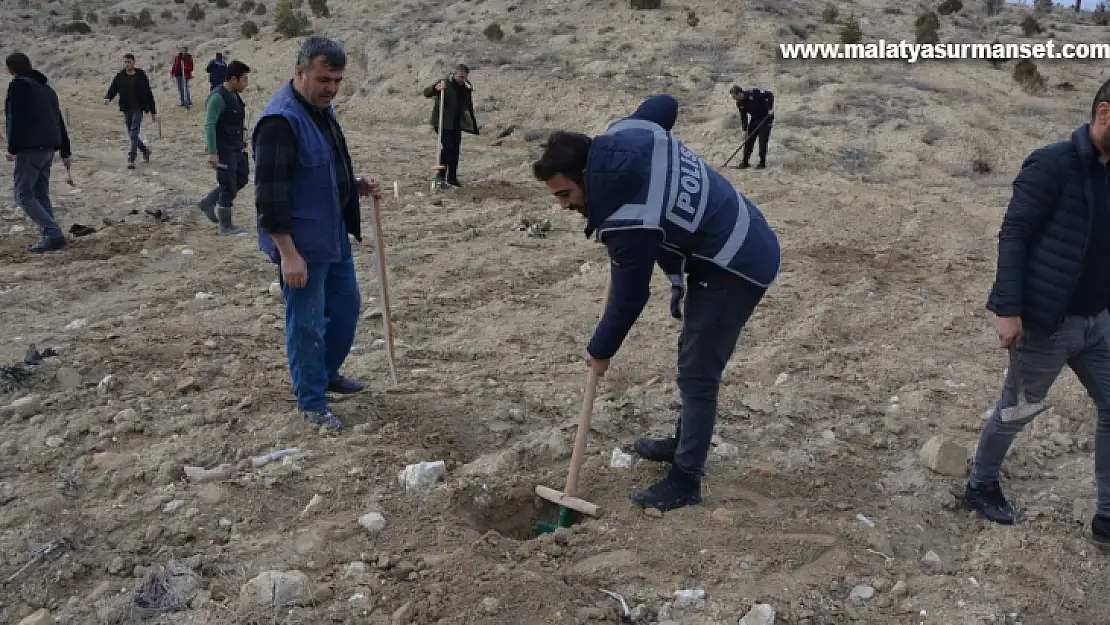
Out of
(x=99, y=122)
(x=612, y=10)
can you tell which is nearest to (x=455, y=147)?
(x=99, y=122)

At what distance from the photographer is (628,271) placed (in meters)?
2.78

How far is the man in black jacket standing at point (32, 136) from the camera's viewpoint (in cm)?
723

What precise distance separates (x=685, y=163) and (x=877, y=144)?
1107cm

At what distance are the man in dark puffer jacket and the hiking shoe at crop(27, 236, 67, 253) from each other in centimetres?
755

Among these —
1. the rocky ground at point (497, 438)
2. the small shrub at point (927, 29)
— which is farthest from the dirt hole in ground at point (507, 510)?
the small shrub at point (927, 29)

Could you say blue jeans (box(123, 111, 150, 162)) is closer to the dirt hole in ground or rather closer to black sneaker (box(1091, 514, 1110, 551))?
the dirt hole in ground

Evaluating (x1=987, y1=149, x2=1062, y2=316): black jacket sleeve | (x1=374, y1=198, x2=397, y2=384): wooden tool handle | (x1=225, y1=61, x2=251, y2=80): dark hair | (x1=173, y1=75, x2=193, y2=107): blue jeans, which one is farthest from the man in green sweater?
(x1=173, y1=75, x2=193, y2=107): blue jeans

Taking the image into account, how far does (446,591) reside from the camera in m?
2.96

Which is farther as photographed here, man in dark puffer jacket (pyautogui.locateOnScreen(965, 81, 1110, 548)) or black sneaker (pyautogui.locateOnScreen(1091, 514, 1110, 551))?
black sneaker (pyautogui.locateOnScreen(1091, 514, 1110, 551))

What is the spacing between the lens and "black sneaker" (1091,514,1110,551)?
3.35 m

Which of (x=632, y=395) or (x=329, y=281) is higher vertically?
(x=329, y=281)

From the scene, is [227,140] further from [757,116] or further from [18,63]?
[757,116]

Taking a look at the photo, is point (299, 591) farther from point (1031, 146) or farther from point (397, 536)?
point (1031, 146)

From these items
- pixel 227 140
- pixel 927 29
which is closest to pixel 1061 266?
pixel 227 140
